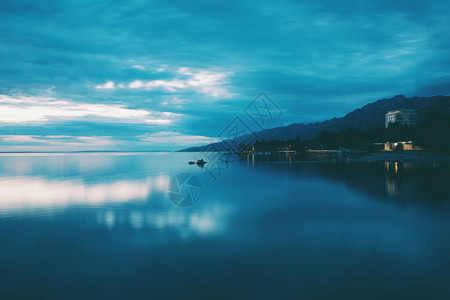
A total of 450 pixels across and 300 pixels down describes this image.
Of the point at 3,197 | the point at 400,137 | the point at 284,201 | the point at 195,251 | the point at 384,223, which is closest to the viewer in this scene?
the point at 195,251

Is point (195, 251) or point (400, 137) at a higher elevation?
point (400, 137)

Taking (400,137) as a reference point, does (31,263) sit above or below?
below

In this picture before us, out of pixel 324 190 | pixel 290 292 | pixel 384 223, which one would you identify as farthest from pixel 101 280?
pixel 324 190

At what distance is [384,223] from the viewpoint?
20750mm

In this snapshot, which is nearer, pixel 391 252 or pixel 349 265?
pixel 349 265

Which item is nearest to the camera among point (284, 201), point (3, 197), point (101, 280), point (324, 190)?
point (101, 280)

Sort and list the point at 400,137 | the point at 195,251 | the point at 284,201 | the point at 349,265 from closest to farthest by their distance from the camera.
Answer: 1. the point at 349,265
2. the point at 195,251
3. the point at 284,201
4. the point at 400,137

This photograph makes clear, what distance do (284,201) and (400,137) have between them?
172 meters

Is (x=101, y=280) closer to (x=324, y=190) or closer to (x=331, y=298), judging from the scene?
(x=331, y=298)

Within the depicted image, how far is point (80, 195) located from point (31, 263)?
2573 cm

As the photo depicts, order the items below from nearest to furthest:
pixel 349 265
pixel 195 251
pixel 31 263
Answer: pixel 349 265, pixel 31 263, pixel 195 251

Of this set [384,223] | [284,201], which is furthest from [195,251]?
[284,201]

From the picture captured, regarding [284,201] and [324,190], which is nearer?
[284,201]

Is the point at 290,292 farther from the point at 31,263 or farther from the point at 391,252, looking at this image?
the point at 31,263
